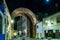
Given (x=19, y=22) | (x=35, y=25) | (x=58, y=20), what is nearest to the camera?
(x=58, y=20)

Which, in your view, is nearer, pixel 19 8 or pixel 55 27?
pixel 55 27

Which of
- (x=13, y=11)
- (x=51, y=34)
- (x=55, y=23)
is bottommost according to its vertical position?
(x=51, y=34)

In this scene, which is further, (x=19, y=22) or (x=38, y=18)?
(x=19, y=22)

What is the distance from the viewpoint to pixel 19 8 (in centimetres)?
5522

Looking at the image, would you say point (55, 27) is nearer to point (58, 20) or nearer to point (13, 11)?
point (58, 20)

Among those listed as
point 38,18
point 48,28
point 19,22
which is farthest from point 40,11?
point 19,22

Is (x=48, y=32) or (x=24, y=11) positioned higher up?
(x=24, y=11)

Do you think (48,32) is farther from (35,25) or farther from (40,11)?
(40,11)

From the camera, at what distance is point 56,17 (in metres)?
42.4

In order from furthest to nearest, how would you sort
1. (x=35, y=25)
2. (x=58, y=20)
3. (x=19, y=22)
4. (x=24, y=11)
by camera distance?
(x=19, y=22) < (x=24, y=11) < (x=35, y=25) < (x=58, y=20)

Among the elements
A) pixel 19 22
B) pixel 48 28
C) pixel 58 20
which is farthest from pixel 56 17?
pixel 19 22

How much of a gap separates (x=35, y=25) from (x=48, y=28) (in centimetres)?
810

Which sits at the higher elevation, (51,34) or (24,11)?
(24,11)

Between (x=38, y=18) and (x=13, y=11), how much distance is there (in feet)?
28.0
